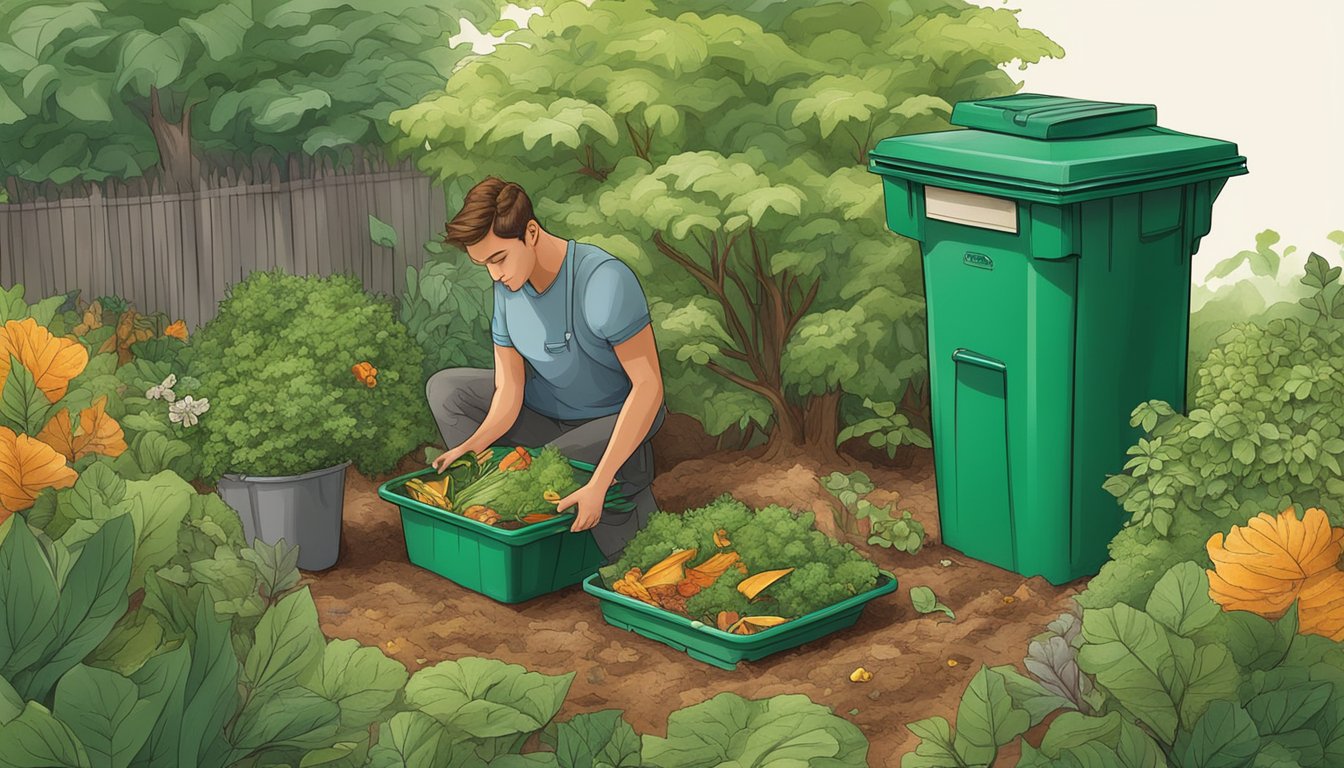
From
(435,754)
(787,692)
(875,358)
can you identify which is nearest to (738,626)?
(787,692)

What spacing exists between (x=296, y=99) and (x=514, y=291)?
7.65 ft

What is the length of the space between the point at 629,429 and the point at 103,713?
2444 millimetres

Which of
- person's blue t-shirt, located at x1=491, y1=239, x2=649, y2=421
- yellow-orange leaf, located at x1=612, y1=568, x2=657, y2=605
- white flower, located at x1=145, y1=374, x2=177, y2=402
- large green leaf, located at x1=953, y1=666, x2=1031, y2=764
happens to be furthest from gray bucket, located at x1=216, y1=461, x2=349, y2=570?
large green leaf, located at x1=953, y1=666, x2=1031, y2=764

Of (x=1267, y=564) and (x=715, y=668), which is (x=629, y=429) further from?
(x=1267, y=564)

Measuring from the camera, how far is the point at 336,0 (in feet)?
25.3

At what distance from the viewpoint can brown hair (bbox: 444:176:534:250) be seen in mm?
5379

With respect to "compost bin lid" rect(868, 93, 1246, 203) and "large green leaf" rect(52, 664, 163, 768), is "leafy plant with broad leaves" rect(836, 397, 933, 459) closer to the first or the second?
"compost bin lid" rect(868, 93, 1246, 203)

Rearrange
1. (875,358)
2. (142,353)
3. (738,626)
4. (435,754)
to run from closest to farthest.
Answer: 1. (435,754)
2. (738,626)
3. (875,358)
4. (142,353)

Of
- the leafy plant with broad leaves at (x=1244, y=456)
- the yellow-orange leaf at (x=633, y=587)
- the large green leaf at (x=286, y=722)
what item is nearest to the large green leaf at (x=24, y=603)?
the large green leaf at (x=286, y=722)

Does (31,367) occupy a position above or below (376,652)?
above

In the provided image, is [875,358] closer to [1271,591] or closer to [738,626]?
[738,626]

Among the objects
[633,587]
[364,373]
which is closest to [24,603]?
[633,587]

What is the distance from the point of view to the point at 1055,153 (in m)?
5.25

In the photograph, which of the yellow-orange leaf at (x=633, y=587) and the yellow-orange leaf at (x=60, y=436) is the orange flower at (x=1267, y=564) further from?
the yellow-orange leaf at (x=60, y=436)
